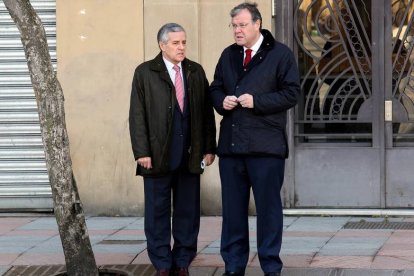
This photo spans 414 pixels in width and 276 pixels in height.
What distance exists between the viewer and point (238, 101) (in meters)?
6.92

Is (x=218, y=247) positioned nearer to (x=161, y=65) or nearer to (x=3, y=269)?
(x=3, y=269)

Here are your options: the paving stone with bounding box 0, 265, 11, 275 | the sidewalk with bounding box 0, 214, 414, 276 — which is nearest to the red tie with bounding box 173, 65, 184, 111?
the sidewalk with bounding box 0, 214, 414, 276

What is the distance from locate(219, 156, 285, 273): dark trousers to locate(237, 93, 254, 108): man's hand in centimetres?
40

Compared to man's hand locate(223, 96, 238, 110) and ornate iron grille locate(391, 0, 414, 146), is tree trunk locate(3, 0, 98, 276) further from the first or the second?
ornate iron grille locate(391, 0, 414, 146)

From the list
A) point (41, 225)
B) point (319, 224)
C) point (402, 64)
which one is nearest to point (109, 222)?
point (41, 225)

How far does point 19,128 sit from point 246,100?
455 centimetres

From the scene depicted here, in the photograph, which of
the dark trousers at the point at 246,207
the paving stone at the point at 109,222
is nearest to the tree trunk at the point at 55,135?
the dark trousers at the point at 246,207

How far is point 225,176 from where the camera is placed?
7.20 m

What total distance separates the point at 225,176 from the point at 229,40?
10.5 feet

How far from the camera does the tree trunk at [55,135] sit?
6977 mm

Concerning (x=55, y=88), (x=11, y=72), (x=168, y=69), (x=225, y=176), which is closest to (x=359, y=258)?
(x=225, y=176)

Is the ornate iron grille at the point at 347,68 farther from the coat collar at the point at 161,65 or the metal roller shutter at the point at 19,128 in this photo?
the coat collar at the point at 161,65

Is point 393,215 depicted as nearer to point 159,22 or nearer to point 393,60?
point 393,60

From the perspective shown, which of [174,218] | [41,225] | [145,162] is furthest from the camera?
[41,225]
